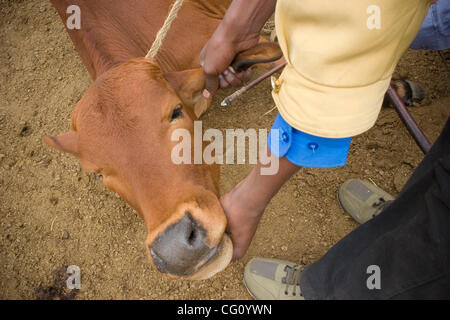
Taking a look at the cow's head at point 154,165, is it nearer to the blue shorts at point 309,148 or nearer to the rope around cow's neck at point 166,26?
the rope around cow's neck at point 166,26

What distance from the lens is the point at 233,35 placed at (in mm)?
1961

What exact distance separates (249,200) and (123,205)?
178 centimetres

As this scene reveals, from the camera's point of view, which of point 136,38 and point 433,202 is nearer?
point 433,202

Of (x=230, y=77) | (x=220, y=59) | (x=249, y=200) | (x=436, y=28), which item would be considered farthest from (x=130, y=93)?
(x=436, y=28)

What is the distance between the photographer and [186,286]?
2670 mm

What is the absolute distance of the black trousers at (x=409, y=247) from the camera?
3.95ft

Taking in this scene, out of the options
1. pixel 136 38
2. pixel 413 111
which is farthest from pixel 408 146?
pixel 136 38

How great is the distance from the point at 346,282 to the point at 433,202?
2.02 ft

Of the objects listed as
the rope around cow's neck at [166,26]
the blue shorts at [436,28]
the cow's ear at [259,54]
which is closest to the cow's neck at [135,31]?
the rope around cow's neck at [166,26]

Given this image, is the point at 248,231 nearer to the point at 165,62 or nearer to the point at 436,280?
the point at 436,280

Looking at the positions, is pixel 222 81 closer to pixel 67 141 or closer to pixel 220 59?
pixel 220 59

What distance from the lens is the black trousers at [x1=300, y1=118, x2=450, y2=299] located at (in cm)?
120

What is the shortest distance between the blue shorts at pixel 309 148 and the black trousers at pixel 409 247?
1.07 feet

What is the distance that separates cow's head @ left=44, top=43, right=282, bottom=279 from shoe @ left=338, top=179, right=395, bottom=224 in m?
1.15
